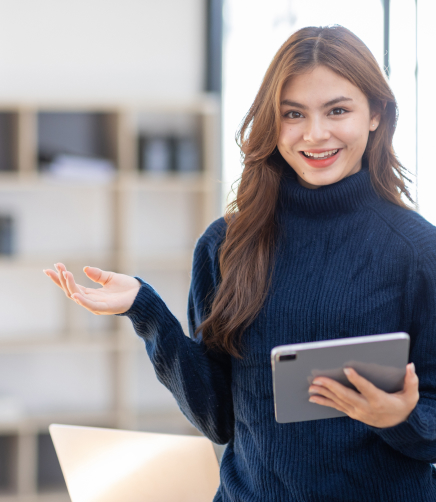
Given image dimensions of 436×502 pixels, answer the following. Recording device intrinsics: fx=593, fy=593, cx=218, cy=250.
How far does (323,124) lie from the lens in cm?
118

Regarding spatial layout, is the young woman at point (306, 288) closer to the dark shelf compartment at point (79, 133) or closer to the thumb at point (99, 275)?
the thumb at point (99, 275)

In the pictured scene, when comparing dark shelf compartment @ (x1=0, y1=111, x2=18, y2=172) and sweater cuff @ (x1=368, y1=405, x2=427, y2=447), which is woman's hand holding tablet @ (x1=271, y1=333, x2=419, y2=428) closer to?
sweater cuff @ (x1=368, y1=405, x2=427, y2=447)

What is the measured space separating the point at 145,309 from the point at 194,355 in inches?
6.7

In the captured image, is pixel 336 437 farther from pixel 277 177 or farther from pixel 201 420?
pixel 277 177

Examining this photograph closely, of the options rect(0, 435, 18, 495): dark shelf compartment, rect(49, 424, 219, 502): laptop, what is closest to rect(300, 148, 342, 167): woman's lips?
rect(49, 424, 219, 502): laptop

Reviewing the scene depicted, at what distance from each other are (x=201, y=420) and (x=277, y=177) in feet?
1.85

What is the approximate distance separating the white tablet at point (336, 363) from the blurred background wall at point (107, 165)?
234cm

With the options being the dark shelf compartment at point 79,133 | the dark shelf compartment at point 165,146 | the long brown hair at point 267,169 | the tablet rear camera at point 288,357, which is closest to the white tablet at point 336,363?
the tablet rear camera at point 288,357

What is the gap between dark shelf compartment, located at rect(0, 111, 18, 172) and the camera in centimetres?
334

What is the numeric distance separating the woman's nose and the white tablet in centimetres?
43

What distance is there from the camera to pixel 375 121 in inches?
49.4

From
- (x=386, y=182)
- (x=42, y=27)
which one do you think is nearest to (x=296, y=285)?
(x=386, y=182)

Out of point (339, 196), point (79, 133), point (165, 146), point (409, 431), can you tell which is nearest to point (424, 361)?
point (409, 431)

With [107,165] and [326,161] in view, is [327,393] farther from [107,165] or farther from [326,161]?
[107,165]
